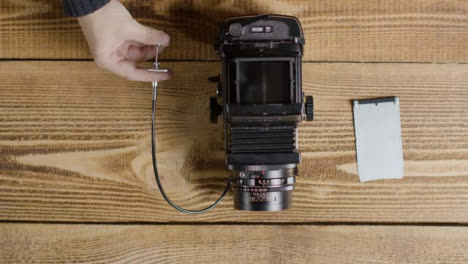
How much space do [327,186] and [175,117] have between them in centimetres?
34

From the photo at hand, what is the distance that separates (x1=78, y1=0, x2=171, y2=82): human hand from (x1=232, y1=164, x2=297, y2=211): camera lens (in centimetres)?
26

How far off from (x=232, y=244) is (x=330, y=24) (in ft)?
1.60

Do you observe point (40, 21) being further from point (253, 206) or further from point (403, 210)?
point (403, 210)

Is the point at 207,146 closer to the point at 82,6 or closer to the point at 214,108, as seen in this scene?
the point at 214,108

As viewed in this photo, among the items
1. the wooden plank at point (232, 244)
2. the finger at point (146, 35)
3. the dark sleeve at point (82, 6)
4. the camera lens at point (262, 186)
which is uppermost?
the dark sleeve at point (82, 6)

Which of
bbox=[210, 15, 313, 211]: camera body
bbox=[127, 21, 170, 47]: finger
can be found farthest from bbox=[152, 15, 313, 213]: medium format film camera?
bbox=[127, 21, 170, 47]: finger

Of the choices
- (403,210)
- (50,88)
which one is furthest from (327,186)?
(50,88)

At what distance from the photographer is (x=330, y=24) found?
949mm

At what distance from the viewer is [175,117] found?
0.96 meters

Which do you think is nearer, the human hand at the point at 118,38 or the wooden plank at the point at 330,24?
the human hand at the point at 118,38

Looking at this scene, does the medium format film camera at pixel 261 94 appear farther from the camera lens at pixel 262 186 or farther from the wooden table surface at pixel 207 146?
the wooden table surface at pixel 207 146

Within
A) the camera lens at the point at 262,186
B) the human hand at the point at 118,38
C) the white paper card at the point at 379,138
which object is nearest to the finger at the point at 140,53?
the human hand at the point at 118,38

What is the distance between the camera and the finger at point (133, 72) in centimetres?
88

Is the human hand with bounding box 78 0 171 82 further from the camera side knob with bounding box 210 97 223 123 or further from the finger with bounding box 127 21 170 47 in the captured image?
the camera side knob with bounding box 210 97 223 123
